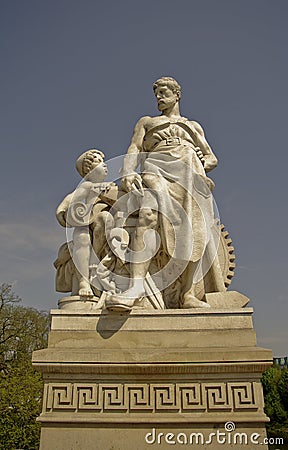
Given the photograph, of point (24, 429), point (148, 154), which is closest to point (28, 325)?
point (24, 429)

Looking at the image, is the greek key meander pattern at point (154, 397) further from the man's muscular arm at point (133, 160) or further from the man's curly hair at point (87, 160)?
the man's curly hair at point (87, 160)

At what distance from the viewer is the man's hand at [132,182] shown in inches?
217

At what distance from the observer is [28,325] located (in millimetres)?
23312

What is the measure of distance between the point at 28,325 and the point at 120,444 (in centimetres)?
2031

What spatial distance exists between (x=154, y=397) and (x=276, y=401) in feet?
117

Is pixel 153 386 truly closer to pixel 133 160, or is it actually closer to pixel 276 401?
pixel 133 160

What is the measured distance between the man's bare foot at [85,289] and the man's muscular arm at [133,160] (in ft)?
4.25

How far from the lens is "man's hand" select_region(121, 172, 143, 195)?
5.50 meters

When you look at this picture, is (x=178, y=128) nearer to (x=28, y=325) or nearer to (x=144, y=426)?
(x=144, y=426)

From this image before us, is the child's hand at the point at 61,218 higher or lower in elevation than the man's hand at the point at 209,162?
lower

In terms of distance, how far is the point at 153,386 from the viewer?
436cm

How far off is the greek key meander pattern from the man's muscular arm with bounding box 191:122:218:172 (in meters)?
3.01

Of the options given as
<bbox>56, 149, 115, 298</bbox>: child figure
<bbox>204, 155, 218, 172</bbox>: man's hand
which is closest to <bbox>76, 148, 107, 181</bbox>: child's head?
<bbox>56, 149, 115, 298</bbox>: child figure

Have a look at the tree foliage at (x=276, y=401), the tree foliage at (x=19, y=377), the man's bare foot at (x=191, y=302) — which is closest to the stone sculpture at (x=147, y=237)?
the man's bare foot at (x=191, y=302)
